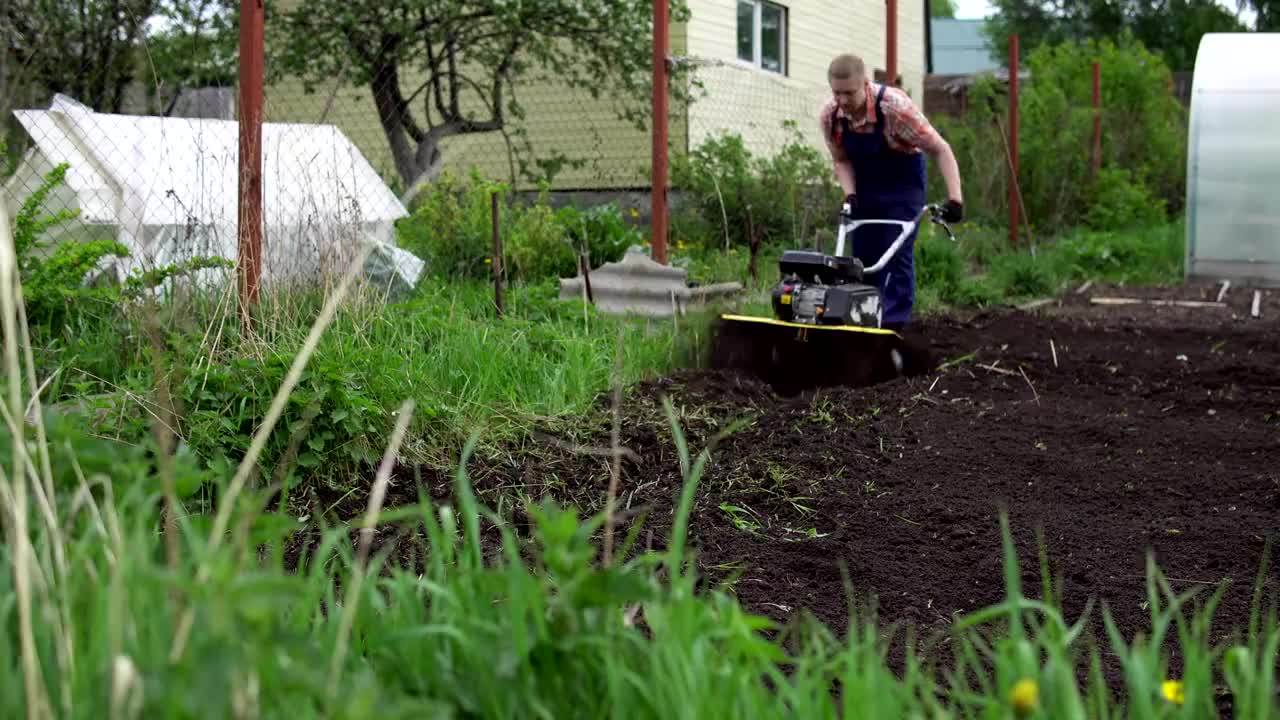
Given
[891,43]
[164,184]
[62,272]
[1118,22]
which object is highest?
[1118,22]

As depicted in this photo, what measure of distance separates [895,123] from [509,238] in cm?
224

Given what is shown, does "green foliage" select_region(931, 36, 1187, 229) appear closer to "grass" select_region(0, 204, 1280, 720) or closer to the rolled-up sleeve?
the rolled-up sleeve

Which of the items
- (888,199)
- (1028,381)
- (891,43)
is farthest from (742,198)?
(1028,381)

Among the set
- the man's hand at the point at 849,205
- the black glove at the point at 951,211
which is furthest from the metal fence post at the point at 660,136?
the black glove at the point at 951,211

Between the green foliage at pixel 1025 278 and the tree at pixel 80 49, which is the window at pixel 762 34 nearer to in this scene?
the green foliage at pixel 1025 278

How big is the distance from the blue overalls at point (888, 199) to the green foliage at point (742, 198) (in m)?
2.81

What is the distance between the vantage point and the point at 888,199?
7164mm

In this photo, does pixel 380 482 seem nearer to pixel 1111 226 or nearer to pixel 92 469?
pixel 92 469

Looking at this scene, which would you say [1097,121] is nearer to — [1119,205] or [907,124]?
[1119,205]

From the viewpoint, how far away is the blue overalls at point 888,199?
7051mm

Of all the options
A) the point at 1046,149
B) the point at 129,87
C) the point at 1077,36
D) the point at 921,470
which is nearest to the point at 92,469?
the point at 921,470

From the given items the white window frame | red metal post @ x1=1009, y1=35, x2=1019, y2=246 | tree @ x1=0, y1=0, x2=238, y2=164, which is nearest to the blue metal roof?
the white window frame

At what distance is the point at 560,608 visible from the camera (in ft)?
5.69

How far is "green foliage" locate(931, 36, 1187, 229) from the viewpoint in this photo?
14.0 meters
